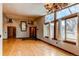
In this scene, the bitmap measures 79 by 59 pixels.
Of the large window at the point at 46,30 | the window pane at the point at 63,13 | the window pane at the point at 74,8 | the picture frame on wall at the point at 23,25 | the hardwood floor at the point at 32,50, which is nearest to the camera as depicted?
the window pane at the point at 74,8

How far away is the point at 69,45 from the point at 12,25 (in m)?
14.1

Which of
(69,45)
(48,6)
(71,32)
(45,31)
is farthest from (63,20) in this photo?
(45,31)

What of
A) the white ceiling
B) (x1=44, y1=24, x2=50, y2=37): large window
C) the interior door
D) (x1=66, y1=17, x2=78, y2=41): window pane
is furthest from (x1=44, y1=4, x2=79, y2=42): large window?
the interior door

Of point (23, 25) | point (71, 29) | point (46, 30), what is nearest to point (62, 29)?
point (71, 29)

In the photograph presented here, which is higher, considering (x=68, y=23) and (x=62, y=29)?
(x=68, y=23)

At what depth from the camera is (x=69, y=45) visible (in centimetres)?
803

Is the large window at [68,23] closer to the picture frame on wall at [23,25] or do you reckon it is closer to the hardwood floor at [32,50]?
the hardwood floor at [32,50]

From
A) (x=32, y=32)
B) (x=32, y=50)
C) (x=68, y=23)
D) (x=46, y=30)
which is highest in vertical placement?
(x=68, y=23)

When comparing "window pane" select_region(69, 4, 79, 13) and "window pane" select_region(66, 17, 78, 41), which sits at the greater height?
"window pane" select_region(69, 4, 79, 13)

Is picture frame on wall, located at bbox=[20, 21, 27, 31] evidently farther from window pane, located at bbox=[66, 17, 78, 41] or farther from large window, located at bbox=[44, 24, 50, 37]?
window pane, located at bbox=[66, 17, 78, 41]

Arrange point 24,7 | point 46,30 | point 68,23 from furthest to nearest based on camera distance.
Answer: point 46,30, point 24,7, point 68,23

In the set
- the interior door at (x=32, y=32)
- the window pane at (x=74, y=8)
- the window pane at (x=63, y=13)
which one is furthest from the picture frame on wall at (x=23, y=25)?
the window pane at (x=74, y=8)

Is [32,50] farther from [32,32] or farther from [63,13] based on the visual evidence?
[32,32]

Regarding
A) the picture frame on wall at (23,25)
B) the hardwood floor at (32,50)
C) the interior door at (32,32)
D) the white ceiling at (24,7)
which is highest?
the white ceiling at (24,7)
